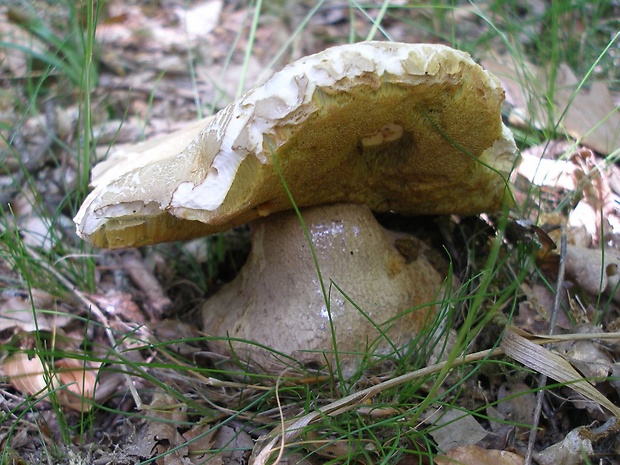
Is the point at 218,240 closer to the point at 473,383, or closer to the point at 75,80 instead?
the point at 473,383

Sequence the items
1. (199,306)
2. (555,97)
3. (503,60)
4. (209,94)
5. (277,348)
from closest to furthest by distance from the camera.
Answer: (277,348)
(199,306)
(555,97)
(503,60)
(209,94)

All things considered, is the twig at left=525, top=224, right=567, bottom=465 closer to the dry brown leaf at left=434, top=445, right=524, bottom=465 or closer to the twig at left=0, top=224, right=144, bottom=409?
the dry brown leaf at left=434, top=445, right=524, bottom=465

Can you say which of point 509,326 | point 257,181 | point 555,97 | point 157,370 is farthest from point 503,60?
point 157,370

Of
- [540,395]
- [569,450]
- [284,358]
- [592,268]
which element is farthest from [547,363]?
[284,358]

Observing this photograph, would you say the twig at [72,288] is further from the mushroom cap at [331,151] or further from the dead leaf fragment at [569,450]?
the dead leaf fragment at [569,450]

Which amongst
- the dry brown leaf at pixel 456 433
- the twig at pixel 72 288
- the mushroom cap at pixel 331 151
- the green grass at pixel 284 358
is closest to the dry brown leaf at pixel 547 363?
the green grass at pixel 284 358

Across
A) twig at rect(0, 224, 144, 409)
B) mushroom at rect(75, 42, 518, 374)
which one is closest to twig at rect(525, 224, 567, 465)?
mushroom at rect(75, 42, 518, 374)

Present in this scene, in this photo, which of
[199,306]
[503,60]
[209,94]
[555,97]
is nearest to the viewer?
[199,306]
